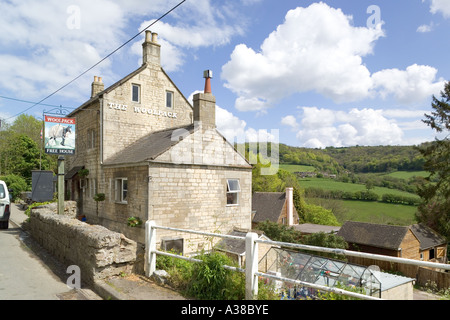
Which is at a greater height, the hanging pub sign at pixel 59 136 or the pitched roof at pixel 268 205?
the hanging pub sign at pixel 59 136

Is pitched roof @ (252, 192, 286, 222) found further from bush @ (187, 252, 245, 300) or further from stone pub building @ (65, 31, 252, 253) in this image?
bush @ (187, 252, 245, 300)

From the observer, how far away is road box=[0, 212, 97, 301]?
5481 millimetres

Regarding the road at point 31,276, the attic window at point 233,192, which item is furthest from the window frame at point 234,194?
the road at point 31,276

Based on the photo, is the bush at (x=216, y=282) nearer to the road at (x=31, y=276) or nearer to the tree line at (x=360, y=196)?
the road at (x=31, y=276)

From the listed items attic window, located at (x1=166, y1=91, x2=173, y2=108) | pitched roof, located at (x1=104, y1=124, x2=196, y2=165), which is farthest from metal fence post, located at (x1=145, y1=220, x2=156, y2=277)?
attic window, located at (x1=166, y1=91, x2=173, y2=108)

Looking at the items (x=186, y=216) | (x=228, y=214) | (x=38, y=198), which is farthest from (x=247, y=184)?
(x=38, y=198)

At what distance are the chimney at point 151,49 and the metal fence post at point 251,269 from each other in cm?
1594

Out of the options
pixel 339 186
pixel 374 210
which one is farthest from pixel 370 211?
pixel 339 186

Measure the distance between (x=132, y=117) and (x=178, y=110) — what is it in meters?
3.24

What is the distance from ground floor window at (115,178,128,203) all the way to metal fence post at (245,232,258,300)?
10.7 metres

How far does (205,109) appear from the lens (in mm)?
14938

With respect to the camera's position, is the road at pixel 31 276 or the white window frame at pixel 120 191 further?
the white window frame at pixel 120 191

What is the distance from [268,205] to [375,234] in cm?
1513

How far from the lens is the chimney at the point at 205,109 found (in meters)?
14.8
